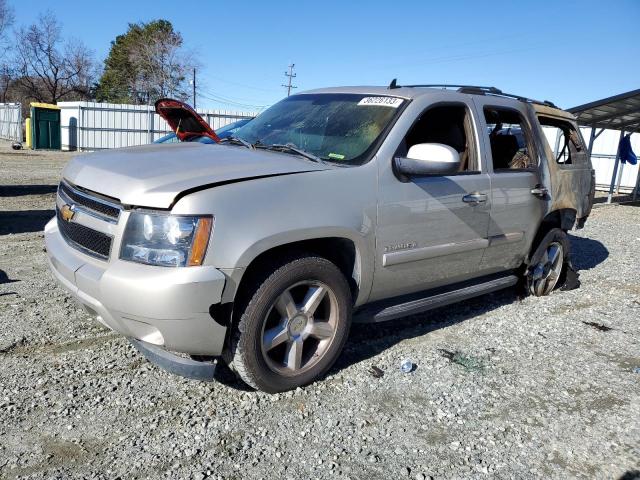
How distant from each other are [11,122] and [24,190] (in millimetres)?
27558

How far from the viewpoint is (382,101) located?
401 centimetres

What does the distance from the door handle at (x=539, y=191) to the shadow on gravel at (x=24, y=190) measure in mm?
9773

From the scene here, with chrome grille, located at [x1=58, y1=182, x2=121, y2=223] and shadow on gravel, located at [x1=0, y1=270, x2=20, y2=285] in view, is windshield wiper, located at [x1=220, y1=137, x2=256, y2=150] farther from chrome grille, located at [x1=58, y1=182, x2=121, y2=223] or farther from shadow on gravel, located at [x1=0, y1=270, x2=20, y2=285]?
shadow on gravel, located at [x1=0, y1=270, x2=20, y2=285]

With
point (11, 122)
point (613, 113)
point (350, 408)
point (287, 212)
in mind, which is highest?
point (613, 113)

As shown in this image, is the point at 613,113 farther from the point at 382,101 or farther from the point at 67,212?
the point at 67,212

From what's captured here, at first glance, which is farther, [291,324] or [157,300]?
[291,324]

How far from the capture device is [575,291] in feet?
20.4

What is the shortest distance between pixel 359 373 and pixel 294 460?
41.8 inches

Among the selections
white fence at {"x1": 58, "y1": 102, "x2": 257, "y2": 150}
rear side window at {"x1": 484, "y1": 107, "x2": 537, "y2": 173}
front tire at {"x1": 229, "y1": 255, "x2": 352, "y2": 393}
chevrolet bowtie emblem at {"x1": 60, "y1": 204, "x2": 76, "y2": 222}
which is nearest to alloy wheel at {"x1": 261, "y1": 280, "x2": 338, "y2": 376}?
front tire at {"x1": 229, "y1": 255, "x2": 352, "y2": 393}

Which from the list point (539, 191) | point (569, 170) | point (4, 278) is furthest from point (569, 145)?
point (4, 278)

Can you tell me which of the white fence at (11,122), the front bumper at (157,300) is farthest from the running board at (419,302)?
the white fence at (11,122)

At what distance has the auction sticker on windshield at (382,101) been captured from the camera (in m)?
3.94

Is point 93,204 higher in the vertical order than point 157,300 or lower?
higher

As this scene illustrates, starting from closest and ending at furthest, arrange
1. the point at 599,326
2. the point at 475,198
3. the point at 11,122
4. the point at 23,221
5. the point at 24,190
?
the point at 475,198 < the point at 599,326 < the point at 23,221 < the point at 24,190 < the point at 11,122
